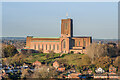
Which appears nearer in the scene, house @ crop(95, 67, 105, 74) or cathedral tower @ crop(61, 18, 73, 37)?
house @ crop(95, 67, 105, 74)

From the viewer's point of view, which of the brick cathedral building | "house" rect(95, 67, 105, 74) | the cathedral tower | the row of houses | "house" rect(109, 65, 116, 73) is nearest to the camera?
the row of houses

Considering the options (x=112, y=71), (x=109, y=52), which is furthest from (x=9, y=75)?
(x=109, y=52)

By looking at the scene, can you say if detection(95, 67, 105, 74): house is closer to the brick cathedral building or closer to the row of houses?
the row of houses

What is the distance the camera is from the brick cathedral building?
45.4m

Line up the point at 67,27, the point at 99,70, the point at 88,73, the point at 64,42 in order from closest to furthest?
the point at 88,73 → the point at 99,70 → the point at 64,42 → the point at 67,27

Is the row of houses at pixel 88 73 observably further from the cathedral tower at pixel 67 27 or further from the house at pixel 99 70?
the cathedral tower at pixel 67 27

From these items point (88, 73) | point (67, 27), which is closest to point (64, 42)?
point (67, 27)

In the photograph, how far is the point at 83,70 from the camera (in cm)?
2706

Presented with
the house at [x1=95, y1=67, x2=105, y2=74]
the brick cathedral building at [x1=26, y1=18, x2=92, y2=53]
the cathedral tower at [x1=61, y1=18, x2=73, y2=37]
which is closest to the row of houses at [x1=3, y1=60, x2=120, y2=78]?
the house at [x1=95, y1=67, x2=105, y2=74]

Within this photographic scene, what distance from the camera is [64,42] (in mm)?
45656

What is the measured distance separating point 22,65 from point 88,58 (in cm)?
954

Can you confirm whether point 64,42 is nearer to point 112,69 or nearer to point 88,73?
point 112,69

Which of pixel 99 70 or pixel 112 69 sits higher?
pixel 112 69

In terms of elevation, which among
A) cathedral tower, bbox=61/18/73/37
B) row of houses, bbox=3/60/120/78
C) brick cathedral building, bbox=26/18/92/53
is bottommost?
row of houses, bbox=3/60/120/78
